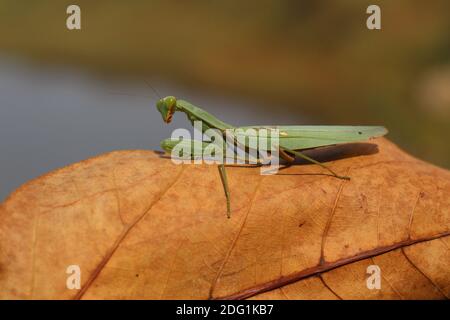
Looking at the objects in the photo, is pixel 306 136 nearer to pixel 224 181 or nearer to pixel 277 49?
pixel 224 181

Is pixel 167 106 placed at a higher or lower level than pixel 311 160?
higher

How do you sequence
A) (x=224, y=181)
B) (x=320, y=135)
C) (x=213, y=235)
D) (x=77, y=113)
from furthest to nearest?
1. (x=77, y=113)
2. (x=320, y=135)
3. (x=224, y=181)
4. (x=213, y=235)

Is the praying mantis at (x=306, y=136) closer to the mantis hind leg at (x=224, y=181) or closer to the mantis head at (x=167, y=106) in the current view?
the mantis head at (x=167, y=106)

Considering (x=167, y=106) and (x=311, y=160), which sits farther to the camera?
(x=167, y=106)

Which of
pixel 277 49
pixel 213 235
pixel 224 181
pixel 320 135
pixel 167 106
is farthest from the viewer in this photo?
pixel 277 49

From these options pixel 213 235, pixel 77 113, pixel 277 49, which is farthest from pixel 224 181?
pixel 277 49
